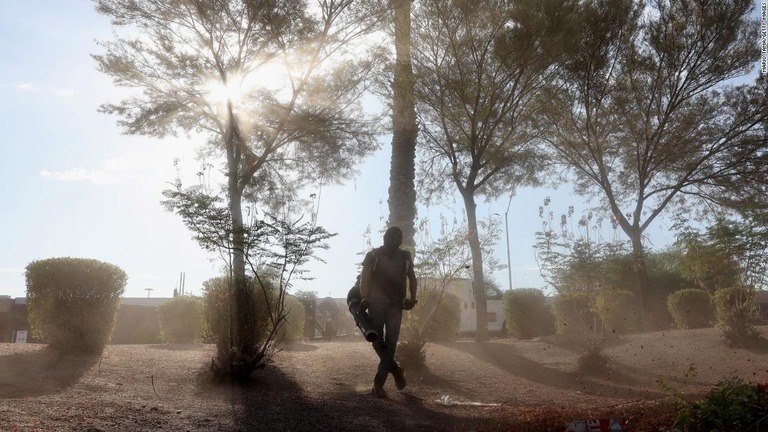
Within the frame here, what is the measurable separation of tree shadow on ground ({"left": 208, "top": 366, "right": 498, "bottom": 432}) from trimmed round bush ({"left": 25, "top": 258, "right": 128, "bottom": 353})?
2.89 metres

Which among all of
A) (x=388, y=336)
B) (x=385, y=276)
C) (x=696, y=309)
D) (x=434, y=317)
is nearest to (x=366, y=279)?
(x=385, y=276)

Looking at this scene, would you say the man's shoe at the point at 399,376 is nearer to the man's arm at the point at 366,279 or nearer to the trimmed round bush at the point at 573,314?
the man's arm at the point at 366,279

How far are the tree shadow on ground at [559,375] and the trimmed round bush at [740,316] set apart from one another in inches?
85.6

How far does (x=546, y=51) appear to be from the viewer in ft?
48.4

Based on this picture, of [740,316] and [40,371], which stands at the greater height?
[740,316]

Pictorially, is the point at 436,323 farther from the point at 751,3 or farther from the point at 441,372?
the point at 751,3

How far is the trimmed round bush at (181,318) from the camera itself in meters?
14.2

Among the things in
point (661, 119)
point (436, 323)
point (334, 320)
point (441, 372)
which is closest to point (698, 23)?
point (661, 119)

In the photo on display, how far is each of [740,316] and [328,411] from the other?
27.2ft

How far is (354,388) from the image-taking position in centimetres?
910

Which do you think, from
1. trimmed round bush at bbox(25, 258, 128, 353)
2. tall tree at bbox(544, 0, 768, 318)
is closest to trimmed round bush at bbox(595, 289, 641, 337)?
tall tree at bbox(544, 0, 768, 318)

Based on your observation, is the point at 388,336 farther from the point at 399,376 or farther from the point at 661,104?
the point at 661,104

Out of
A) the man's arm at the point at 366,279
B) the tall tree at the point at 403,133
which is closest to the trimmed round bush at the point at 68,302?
the man's arm at the point at 366,279

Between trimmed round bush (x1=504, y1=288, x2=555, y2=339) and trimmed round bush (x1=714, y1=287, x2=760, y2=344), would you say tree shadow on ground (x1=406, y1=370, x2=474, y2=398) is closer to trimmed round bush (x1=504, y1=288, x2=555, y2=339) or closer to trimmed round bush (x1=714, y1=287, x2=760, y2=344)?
trimmed round bush (x1=714, y1=287, x2=760, y2=344)
